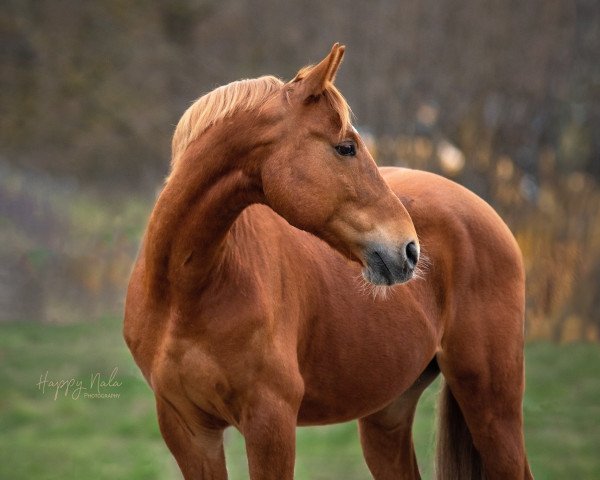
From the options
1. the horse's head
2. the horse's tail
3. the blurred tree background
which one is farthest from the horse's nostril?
the blurred tree background

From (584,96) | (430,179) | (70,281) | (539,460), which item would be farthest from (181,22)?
(430,179)

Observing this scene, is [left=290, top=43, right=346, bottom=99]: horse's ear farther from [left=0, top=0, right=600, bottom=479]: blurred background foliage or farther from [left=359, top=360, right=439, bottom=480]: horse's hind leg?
[left=0, top=0, right=600, bottom=479]: blurred background foliage

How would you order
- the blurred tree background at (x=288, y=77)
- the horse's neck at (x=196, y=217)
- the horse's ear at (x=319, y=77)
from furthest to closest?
the blurred tree background at (x=288, y=77) → the horse's neck at (x=196, y=217) → the horse's ear at (x=319, y=77)

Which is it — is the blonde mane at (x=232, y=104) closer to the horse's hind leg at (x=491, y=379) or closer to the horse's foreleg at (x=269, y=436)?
the horse's foreleg at (x=269, y=436)

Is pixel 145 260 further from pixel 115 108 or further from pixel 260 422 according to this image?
pixel 115 108

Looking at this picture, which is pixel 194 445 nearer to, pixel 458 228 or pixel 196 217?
pixel 196 217

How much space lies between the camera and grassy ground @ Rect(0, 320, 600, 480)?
5547 mm

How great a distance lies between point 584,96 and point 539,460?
15.2ft

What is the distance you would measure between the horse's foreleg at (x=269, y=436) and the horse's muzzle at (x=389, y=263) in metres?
0.47

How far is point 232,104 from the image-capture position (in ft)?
8.45

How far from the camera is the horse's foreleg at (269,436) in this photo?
2.63 meters

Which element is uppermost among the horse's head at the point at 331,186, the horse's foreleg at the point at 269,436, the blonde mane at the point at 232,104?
the blonde mane at the point at 232,104

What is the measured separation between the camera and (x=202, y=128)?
261 cm

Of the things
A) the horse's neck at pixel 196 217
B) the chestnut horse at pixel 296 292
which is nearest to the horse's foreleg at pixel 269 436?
the chestnut horse at pixel 296 292
